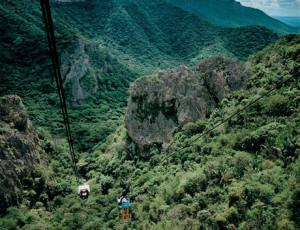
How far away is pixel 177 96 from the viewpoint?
62219 millimetres

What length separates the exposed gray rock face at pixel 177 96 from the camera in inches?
2406

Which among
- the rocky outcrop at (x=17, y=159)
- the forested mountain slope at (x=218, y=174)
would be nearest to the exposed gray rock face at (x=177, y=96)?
the forested mountain slope at (x=218, y=174)

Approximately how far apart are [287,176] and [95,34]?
16923 centimetres

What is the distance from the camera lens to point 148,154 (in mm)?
62531

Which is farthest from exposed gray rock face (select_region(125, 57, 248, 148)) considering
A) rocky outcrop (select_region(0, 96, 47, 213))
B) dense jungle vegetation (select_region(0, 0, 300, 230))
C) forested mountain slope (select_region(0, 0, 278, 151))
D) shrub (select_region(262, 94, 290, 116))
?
forested mountain slope (select_region(0, 0, 278, 151))

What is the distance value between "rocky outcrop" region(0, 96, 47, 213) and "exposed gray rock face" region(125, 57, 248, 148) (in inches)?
651

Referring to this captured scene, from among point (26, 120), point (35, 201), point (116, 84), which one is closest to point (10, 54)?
point (116, 84)

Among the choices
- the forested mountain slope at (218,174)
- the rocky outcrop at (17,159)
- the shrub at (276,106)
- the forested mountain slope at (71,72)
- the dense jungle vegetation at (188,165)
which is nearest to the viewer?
the forested mountain slope at (218,174)

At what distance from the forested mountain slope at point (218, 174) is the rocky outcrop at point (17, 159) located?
2497 mm

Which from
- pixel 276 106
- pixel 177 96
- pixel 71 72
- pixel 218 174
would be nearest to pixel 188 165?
pixel 218 174

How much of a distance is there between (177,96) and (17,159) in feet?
87.2

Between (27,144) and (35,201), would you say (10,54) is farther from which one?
(35,201)

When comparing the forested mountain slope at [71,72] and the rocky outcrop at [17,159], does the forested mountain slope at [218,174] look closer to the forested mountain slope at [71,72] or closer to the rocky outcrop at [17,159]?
the rocky outcrop at [17,159]

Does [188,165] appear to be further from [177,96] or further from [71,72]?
[71,72]
